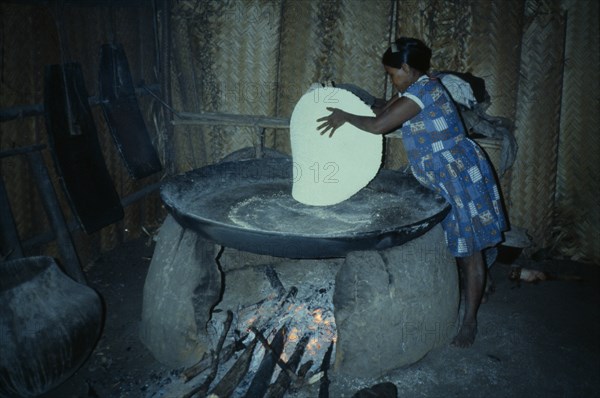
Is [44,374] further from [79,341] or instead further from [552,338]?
[552,338]

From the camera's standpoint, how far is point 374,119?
2.53m

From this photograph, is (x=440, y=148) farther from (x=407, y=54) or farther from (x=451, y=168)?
(x=407, y=54)

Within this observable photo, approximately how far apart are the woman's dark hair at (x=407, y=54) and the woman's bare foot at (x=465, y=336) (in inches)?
67.8

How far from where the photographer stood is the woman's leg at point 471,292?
114 inches

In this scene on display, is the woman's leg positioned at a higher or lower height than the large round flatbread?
lower

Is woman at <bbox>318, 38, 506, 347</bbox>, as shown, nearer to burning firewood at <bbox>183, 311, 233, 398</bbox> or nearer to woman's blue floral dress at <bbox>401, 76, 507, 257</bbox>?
woman's blue floral dress at <bbox>401, 76, 507, 257</bbox>

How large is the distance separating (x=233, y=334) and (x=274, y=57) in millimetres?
2913

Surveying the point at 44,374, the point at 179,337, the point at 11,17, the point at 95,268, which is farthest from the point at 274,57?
the point at 44,374

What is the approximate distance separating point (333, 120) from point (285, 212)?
655 millimetres

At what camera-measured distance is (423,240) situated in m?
2.60

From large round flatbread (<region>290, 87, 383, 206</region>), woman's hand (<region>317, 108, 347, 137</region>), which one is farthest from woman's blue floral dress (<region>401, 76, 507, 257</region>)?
woman's hand (<region>317, 108, 347, 137</region>)

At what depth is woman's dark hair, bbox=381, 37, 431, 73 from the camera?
8.59 ft

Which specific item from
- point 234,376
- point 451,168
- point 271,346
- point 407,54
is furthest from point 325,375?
point 407,54

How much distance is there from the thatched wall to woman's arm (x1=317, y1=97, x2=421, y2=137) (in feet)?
5.66
